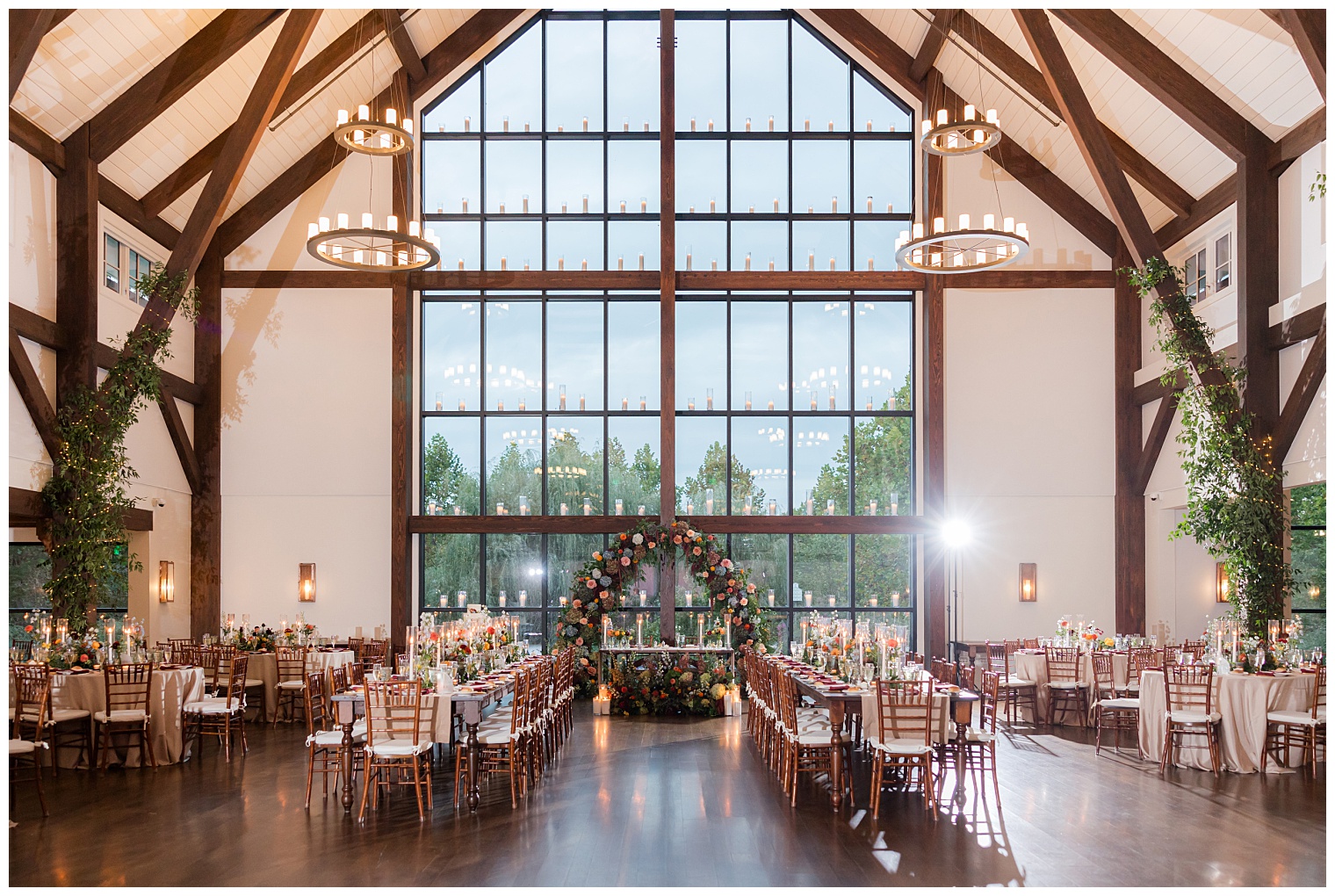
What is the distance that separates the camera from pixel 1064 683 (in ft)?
37.9

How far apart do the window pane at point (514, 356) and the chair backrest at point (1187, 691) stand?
8893mm

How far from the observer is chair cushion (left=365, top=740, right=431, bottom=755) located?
279 inches

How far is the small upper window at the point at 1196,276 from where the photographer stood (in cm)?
1325

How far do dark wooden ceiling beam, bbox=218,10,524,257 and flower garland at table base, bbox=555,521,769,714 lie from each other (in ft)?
20.8

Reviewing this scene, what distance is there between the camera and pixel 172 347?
46.2ft

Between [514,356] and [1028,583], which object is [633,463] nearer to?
[514,356]

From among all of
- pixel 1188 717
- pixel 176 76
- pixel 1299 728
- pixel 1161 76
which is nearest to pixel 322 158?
pixel 176 76

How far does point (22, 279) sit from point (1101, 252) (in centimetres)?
1286

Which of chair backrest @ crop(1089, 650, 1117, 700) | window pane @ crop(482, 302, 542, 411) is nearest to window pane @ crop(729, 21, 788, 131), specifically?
window pane @ crop(482, 302, 542, 411)

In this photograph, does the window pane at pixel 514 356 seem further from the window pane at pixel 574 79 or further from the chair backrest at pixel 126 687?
the chair backrest at pixel 126 687

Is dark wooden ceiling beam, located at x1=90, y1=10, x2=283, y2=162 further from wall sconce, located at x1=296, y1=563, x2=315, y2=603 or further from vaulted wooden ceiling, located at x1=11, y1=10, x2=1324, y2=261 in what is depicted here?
wall sconce, located at x1=296, y1=563, x2=315, y2=603

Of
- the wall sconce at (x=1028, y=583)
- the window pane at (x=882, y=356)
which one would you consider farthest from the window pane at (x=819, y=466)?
the wall sconce at (x=1028, y=583)

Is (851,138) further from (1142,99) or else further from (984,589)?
(984,589)

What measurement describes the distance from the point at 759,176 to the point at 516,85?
11.9ft
